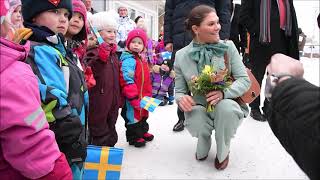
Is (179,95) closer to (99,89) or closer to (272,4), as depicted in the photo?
(99,89)

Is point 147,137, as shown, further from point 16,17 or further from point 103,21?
point 16,17

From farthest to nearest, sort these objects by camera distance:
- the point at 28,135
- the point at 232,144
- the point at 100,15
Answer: the point at 232,144 < the point at 100,15 < the point at 28,135

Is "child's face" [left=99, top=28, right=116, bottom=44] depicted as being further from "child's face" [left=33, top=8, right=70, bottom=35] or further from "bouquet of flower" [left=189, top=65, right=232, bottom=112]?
"child's face" [left=33, top=8, right=70, bottom=35]

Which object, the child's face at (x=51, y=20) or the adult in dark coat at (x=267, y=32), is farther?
the adult in dark coat at (x=267, y=32)

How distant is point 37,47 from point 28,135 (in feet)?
2.44

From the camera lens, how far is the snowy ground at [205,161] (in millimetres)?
3029

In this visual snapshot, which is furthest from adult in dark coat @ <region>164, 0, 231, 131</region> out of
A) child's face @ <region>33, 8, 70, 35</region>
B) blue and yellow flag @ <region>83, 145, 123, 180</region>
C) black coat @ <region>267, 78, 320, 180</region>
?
black coat @ <region>267, 78, 320, 180</region>

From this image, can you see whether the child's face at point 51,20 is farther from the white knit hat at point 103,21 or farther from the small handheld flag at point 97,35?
the white knit hat at point 103,21

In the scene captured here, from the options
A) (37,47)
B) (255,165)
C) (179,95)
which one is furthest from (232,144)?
(37,47)

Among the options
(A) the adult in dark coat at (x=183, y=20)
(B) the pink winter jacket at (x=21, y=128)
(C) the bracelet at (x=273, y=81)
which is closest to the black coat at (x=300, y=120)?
(C) the bracelet at (x=273, y=81)

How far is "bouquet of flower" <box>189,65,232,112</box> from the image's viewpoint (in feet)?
9.75

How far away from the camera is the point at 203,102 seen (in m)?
3.27

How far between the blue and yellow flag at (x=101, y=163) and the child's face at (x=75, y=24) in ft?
2.88

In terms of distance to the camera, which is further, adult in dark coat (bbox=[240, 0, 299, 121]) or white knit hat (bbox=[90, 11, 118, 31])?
adult in dark coat (bbox=[240, 0, 299, 121])
